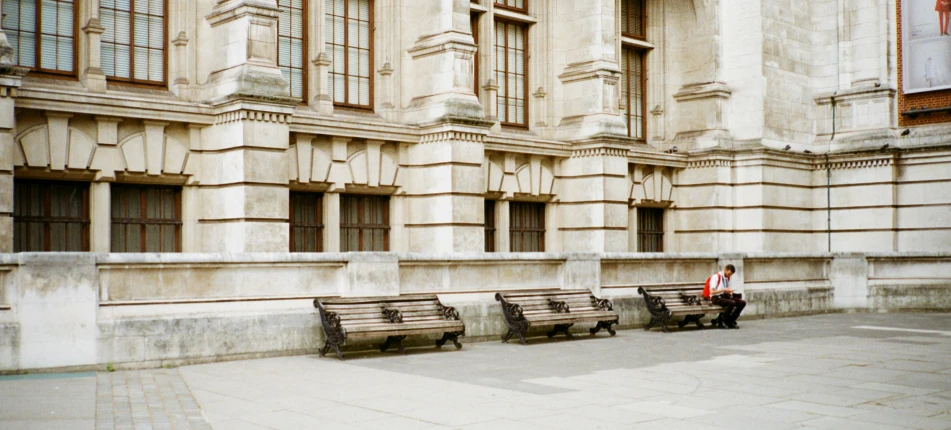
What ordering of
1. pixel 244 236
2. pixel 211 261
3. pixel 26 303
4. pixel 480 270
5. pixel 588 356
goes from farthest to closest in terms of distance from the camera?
pixel 244 236, pixel 480 270, pixel 588 356, pixel 211 261, pixel 26 303

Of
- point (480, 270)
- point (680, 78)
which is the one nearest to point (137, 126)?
point (480, 270)

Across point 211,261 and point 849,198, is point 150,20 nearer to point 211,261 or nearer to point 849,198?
point 211,261

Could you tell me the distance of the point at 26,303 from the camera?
1171 centimetres

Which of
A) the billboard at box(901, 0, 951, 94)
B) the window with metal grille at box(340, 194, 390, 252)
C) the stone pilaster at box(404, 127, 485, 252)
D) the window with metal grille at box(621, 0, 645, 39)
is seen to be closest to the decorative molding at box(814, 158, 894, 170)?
the billboard at box(901, 0, 951, 94)

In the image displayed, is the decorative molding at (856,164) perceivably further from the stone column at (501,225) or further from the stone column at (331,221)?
the stone column at (331,221)

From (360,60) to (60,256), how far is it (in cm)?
1143

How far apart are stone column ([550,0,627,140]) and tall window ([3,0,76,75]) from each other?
13.0 m

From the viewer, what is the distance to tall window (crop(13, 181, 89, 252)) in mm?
16812

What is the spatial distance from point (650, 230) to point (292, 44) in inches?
526

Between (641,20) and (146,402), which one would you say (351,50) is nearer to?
(641,20)

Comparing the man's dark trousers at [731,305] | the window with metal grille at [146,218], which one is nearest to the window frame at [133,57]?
the window with metal grille at [146,218]

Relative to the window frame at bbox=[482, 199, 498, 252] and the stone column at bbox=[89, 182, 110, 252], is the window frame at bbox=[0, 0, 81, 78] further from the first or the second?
the window frame at bbox=[482, 199, 498, 252]

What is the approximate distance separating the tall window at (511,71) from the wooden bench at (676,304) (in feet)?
26.6

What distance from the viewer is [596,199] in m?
24.9
